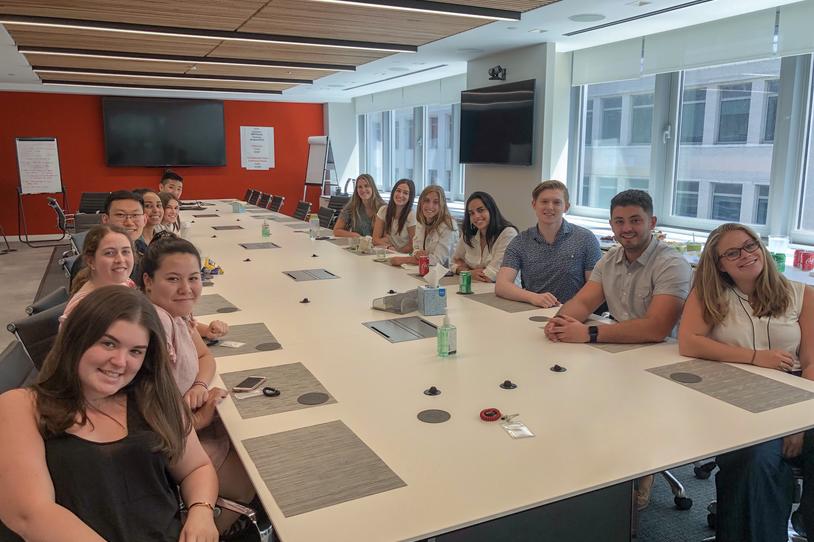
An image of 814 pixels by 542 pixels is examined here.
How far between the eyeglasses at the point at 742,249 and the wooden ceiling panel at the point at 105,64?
6.31 m

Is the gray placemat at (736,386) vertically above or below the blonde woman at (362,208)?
below

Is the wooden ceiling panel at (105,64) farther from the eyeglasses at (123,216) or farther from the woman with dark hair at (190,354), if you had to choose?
the woman with dark hair at (190,354)

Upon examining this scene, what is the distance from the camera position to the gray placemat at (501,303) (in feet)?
9.50

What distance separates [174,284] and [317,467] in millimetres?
928

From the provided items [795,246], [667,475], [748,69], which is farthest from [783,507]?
[748,69]

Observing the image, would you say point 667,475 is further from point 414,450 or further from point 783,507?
point 414,450

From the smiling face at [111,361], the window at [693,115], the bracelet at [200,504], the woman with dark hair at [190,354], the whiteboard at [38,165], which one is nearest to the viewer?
the smiling face at [111,361]

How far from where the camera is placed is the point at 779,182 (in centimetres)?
494

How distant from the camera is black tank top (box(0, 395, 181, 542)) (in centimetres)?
126

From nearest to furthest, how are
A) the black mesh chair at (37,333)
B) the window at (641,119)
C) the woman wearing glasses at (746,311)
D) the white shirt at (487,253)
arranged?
the black mesh chair at (37,333) < the woman wearing glasses at (746,311) < the white shirt at (487,253) < the window at (641,119)

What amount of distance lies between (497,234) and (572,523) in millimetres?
2489

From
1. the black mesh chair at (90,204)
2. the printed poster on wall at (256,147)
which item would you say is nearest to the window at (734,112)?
the black mesh chair at (90,204)

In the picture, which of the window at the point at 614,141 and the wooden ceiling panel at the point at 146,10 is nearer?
the wooden ceiling panel at the point at 146,10

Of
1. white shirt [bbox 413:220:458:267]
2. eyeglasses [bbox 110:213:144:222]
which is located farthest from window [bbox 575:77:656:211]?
eyeglasses [bbox 110:213:144:222]
